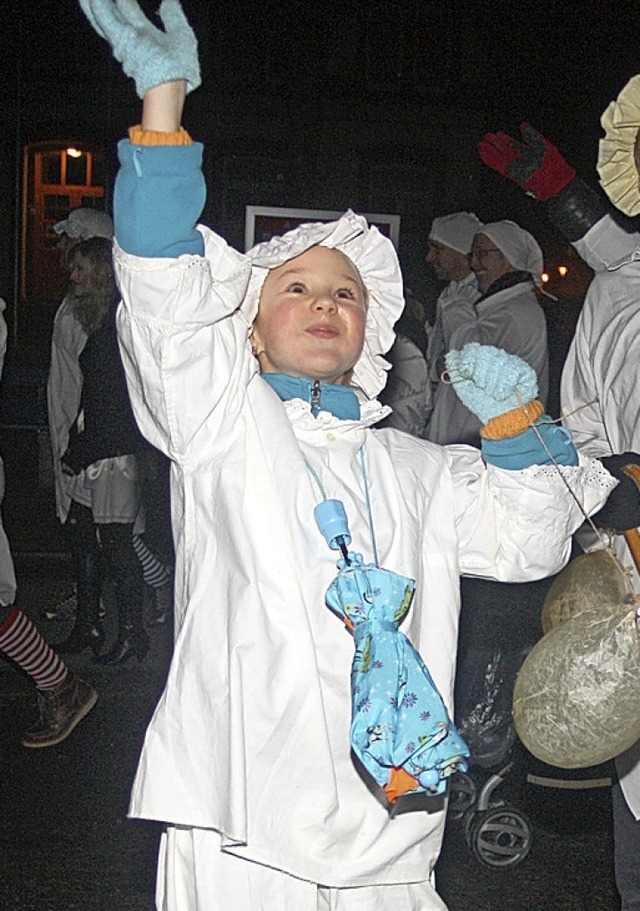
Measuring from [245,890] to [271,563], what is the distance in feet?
1.80

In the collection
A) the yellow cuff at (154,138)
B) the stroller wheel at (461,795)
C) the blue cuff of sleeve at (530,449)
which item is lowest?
the stroller wheel at (461,795)

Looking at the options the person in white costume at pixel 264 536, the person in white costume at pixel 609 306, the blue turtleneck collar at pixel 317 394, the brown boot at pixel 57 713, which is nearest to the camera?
the person in white costume at pixel 264 536

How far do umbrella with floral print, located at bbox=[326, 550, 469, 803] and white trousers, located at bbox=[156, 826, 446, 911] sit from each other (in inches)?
9.8

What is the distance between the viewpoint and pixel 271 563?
2.30 meters

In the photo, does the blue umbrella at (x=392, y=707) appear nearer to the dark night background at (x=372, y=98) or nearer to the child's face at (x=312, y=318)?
the child's face at (x=312, y=318)

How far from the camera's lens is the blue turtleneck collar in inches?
97.4

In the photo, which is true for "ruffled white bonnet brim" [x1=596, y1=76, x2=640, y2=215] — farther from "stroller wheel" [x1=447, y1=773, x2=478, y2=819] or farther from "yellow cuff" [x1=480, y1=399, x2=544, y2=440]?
"stroller wheel" [x1=447, y1=773, x2=478, y2=819]

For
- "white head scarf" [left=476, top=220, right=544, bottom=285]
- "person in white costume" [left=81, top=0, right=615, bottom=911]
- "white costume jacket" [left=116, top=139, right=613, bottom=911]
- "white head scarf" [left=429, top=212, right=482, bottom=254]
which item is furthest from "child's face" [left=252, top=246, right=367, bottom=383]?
"white head scarf" [left=429, top=212, right=482, bottom=254]

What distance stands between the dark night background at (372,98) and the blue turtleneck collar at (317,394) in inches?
509

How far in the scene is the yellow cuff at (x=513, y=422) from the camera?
237 centimetres

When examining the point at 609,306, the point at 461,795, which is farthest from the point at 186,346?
the point at 461,795

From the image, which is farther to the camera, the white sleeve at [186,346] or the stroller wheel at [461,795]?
the stroller wheel at [461,795]

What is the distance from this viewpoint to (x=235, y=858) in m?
2.33

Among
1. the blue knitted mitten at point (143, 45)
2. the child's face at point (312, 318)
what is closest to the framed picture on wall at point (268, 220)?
the child's face at point (312, 318)
